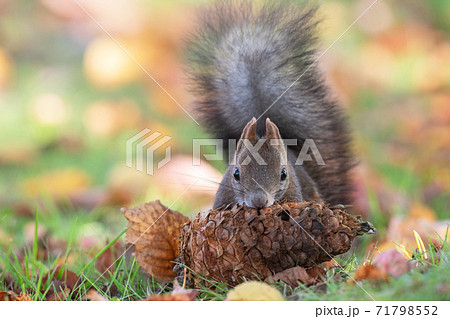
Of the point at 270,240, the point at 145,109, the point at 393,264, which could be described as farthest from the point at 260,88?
the point at 145,109

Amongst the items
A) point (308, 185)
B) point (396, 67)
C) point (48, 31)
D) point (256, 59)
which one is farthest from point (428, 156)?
point (48, 31)

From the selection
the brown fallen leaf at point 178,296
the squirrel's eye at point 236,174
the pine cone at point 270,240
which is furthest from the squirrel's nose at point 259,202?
the brown fallen leaf at point 178,296

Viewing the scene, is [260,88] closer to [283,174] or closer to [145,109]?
[283,174]

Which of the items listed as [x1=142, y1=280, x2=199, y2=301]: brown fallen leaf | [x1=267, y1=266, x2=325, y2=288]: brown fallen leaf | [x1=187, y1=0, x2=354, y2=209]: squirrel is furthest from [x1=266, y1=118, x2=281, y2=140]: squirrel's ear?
[x1=142, y1=280, x2=199, y2=301]: brown fallen leaf

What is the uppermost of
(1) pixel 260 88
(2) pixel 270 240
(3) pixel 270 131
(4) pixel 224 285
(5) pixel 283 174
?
(1) pixel 260 88

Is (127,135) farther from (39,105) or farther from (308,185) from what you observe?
(308,185)
